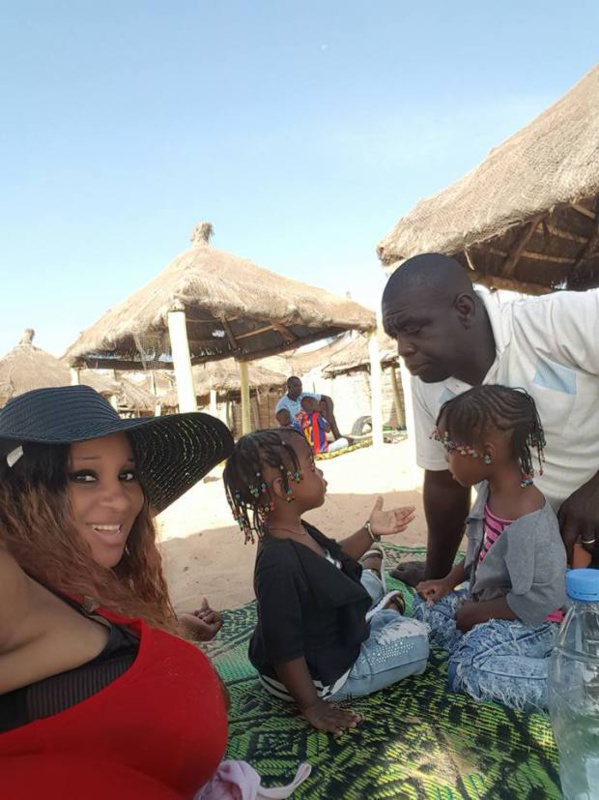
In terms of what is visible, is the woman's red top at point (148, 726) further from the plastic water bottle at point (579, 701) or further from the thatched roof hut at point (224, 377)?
the thatched roof hut at point (224, 377)

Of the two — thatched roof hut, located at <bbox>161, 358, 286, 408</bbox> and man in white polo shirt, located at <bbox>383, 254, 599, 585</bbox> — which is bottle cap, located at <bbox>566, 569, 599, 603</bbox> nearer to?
man in white polo shirt, located at <bbox>383, 254, 599, 585</bbox>

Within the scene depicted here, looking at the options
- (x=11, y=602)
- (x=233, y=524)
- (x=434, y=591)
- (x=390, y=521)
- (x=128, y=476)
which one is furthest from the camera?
(x=233, y=524)

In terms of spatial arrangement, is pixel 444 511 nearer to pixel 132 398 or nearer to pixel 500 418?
pixel 500 418

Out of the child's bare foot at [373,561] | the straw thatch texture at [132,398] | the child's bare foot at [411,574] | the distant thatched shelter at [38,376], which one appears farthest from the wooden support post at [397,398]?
the child's bare foot at [373,561]

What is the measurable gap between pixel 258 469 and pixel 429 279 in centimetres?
95

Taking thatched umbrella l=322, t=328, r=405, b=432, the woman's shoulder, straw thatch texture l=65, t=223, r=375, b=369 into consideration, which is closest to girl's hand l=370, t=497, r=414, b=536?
the woman's shoulder

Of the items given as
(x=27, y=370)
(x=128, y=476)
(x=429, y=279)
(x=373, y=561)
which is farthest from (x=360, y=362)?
(x=128, y=476)

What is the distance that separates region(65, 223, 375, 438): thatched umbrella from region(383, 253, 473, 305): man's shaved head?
6115 mm

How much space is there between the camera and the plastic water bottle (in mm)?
1261

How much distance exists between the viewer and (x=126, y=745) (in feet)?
3.21

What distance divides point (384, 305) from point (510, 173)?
4061 millimetres

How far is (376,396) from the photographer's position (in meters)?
10.9

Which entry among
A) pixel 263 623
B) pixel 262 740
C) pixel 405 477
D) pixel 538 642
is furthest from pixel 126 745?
pixel 405 477

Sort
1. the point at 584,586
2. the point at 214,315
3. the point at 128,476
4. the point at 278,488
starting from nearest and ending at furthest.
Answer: the point at 584,586 < the point at 128,476 < the point at 278,488 < the point at 214,315
